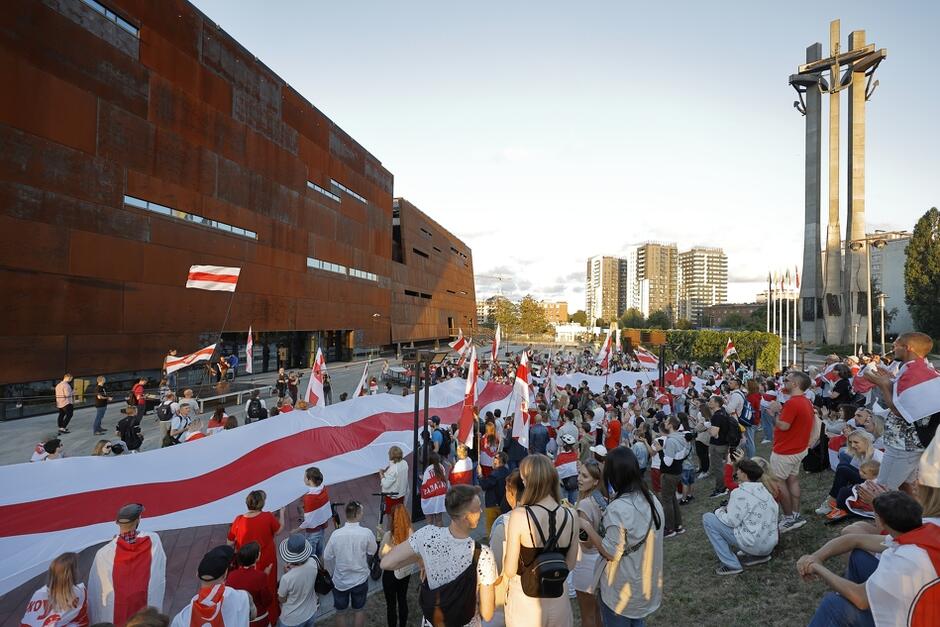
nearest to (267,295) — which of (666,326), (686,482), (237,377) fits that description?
(237,377)

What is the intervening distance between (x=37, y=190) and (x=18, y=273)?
3.12 meters

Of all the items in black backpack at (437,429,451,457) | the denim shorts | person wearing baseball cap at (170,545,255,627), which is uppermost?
person wearing baseball cap at (170,545,255,627)

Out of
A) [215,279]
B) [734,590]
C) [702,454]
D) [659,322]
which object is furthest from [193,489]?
[659,322]

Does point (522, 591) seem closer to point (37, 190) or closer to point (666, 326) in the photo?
point (37, 190)

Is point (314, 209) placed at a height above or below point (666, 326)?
above

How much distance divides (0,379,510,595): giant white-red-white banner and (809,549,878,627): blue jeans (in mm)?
5936

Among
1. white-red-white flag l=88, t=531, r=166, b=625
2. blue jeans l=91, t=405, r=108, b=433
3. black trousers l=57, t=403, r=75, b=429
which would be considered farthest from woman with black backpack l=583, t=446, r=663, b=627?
black trousers l=57, t=403, r=75, b=429

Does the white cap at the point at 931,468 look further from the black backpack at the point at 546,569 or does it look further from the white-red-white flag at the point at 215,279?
the white-red-white flag at the point at 215,279

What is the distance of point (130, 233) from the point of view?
20297 millimetres

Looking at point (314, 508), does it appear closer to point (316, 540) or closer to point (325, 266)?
point (316, 540)

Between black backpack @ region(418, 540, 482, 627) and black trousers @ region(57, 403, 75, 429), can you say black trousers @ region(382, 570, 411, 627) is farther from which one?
black trousers @ region(57, 403, 75, 429)

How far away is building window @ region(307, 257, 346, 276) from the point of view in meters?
33.7

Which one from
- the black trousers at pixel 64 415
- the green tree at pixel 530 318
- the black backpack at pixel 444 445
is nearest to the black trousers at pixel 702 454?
the black backpack at pixel 444 445

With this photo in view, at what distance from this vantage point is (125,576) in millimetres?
3971
